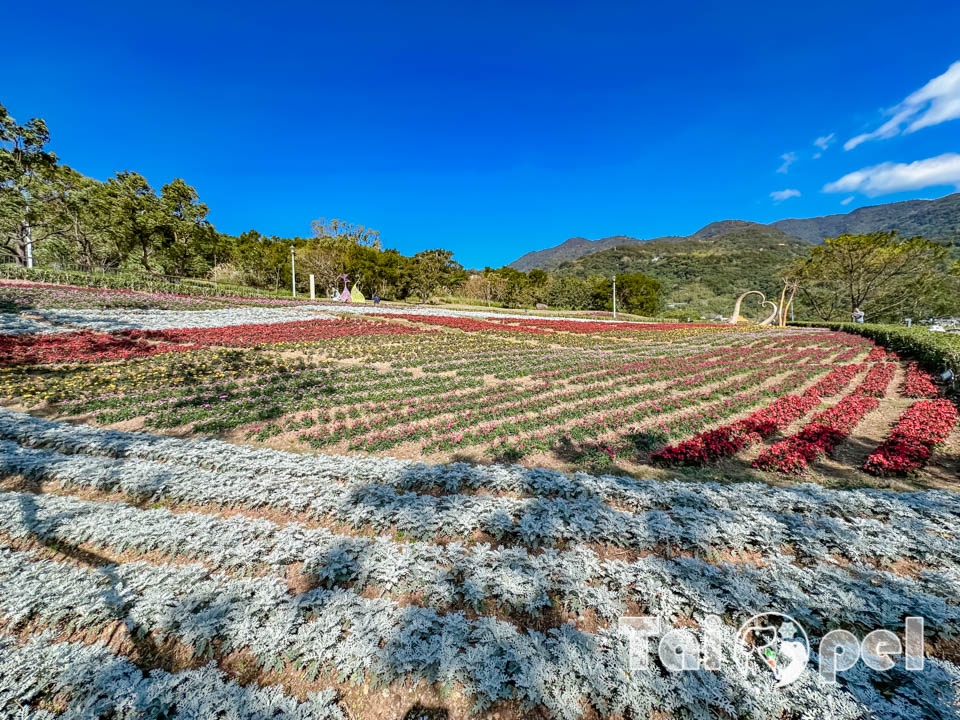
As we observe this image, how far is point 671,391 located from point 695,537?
8.52 meters

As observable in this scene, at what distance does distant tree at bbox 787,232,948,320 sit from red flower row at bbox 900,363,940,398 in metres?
39.3

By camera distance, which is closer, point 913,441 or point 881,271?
point 913,441

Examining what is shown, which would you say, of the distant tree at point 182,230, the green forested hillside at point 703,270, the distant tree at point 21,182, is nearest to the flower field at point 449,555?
the distant tree at point 21,182

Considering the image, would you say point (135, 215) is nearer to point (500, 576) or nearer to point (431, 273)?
point (431, 273)

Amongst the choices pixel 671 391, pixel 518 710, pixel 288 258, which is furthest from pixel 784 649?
pixel 288 258

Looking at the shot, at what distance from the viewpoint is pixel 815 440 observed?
278 inches

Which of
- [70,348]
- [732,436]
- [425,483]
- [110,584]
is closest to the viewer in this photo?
[110,584]

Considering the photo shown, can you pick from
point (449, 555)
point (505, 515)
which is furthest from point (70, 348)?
point (505, 515)

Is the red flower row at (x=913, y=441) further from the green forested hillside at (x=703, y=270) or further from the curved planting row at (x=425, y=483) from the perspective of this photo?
the green forested hillside at (x=703, y=270)

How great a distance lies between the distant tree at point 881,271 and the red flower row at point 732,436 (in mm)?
46576

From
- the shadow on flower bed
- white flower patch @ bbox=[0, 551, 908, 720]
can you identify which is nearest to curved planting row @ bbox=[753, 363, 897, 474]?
white flower patch @ bbox=[0, 551, 908, 720]

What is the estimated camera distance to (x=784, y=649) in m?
2.64

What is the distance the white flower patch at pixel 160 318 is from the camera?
62.5 ft

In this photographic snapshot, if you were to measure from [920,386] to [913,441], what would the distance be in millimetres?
6864
